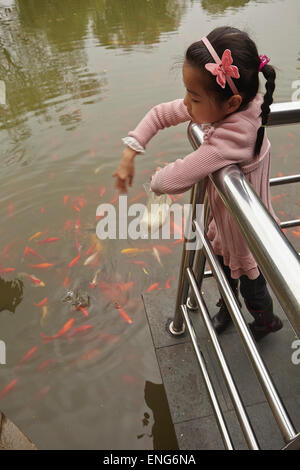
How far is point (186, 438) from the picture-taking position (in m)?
1.83

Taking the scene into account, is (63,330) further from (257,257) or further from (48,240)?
(257,257)

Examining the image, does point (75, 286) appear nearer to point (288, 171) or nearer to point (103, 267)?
point (103, 267)

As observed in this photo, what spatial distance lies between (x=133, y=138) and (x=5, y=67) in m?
7.53

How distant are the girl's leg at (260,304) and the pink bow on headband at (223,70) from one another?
1.02 meters

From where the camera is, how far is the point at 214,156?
1.21 meters

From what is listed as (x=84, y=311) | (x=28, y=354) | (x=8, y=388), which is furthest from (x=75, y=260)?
(x=8, y=388)

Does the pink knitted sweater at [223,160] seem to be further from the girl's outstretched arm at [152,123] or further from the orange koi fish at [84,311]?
the orange koi fish at [84,311]

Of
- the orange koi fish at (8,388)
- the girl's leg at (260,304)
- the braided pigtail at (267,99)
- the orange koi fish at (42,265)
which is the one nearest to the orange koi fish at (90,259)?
the orange koi fish at (42,265)

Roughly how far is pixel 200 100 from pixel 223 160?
28 centimetres

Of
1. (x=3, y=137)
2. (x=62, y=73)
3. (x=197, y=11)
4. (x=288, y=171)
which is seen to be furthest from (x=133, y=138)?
(x=197, y=11)

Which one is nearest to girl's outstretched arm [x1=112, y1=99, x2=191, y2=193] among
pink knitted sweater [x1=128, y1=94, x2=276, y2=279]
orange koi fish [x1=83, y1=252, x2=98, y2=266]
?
pink knitted sweater [x1=128, y1=94, x2=276, y2=279]

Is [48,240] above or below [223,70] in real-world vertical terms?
below

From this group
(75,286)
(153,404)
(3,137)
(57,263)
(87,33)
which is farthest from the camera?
(87,33)

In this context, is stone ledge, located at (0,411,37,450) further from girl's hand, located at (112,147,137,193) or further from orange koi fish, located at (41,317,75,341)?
girl's hand, located at (112,147,137,193)
